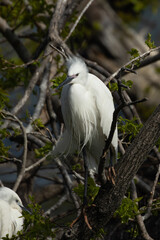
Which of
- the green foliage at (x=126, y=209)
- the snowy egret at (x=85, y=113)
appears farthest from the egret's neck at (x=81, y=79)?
the green foliage at (x=126, y=209)

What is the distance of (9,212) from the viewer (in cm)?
279

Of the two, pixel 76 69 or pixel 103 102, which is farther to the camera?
pixel 103 102

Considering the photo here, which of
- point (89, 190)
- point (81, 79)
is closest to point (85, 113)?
point (81, 79)

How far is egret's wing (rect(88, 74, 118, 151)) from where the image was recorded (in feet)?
7.75

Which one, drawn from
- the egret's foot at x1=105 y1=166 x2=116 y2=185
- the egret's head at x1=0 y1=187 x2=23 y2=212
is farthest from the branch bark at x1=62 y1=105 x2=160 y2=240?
the egret's head at x1=0 y1=187 x2=23 y2=212

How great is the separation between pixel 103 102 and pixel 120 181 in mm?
530

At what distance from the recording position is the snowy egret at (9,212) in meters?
2.71

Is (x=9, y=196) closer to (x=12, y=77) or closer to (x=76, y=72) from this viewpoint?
(x=76, y=72)

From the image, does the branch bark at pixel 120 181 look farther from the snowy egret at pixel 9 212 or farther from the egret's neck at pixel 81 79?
the snowy egret at pixel 9 212

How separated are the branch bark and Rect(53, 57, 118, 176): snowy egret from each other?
1.00 ft

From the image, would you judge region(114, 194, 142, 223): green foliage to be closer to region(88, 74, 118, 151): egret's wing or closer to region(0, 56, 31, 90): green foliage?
region(88, 74, 118, 151): egret's wing

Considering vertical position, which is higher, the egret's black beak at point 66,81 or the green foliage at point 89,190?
the egret's black beak at point 66,81

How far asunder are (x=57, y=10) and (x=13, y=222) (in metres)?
1.70

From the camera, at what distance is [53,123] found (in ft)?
11.7
